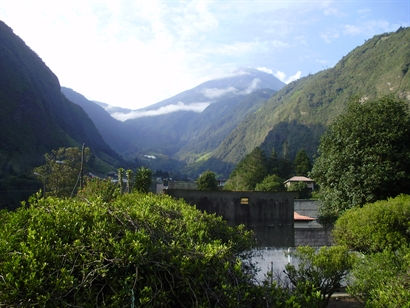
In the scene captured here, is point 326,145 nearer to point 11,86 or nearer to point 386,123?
point 386,123

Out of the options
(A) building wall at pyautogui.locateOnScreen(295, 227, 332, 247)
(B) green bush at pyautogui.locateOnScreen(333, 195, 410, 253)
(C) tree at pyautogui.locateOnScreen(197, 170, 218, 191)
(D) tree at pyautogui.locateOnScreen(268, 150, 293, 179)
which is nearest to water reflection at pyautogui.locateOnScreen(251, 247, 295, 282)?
(B) green bush at pyautogui.locateOnScreen(333, 195, 410, 253)

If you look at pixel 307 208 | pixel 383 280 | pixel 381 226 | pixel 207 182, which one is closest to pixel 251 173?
pixel 207 182

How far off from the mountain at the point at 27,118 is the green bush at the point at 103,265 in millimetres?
51319

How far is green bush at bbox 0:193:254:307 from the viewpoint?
127 inches

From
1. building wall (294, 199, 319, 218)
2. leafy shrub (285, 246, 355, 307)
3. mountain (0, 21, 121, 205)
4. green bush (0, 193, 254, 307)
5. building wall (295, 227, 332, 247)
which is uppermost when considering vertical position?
mountain (0, 21, 121, 205)

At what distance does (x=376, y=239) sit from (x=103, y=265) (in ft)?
34.1

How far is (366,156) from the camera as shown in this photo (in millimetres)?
17688

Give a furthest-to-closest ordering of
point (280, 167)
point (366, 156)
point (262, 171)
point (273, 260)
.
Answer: point (280, 167), point (262, 171), point (366, 156), point (273, 260)

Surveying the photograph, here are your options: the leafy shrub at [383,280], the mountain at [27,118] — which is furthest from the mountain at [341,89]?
the leafy shrub at [383,280]

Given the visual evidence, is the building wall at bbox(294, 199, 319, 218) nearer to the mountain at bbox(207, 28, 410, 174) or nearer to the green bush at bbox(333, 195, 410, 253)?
the green bush at bbox(333, 195, 410, 253)

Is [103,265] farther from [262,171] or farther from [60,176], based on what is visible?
[262,171]

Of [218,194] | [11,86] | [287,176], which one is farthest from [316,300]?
[11,86]

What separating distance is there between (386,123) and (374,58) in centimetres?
14872

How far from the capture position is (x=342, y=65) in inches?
6668
